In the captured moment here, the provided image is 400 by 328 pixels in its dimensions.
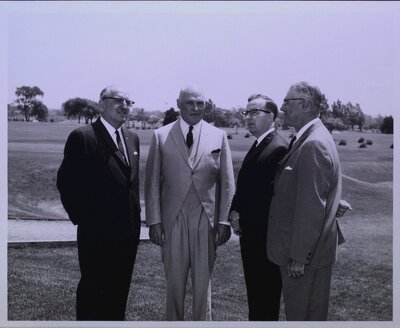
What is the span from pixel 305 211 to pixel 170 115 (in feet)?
3.59

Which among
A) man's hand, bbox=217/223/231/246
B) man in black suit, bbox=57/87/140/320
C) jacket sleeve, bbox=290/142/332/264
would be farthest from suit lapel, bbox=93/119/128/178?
jacket sleeve, bbox=290/142/332/264

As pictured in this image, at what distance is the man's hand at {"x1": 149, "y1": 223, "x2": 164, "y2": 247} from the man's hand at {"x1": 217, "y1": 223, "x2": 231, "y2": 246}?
0.33 meters

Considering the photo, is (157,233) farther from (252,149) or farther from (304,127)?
(304,127)

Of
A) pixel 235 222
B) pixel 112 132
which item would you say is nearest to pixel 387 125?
pixel 235 222

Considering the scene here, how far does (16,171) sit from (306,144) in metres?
1.88

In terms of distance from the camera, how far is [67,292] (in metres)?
3.23

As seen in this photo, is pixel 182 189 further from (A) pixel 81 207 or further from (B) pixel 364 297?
(B) pixel 364 297

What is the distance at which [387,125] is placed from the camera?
11.0ft

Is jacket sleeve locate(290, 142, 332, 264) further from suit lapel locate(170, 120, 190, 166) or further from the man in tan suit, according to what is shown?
suit lapel locate(170, 120, 190, 166)

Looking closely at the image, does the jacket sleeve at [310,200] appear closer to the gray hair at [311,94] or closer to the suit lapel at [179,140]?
the gray hair at [311,94]

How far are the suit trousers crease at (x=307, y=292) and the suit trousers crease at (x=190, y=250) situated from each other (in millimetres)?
468

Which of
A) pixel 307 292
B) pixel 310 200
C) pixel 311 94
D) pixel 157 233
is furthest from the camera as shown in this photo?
pixel 157 233

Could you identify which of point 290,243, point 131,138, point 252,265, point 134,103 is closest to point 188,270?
point 252,265

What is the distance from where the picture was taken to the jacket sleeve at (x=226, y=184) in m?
3.03
